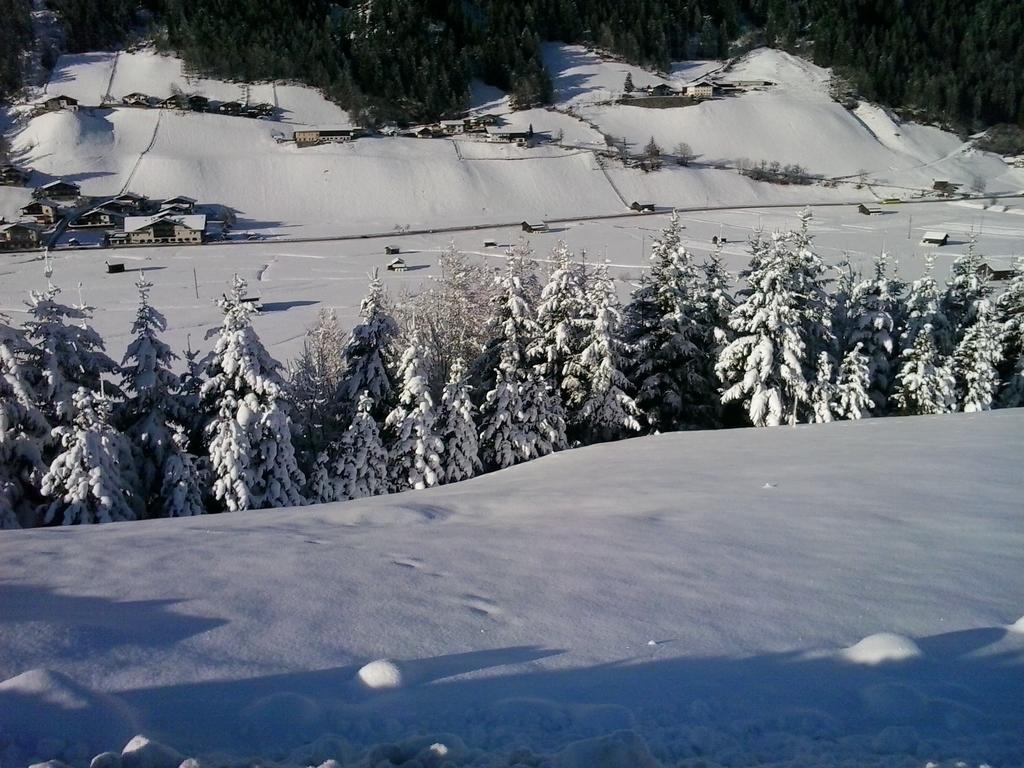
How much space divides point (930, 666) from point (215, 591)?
205 inches

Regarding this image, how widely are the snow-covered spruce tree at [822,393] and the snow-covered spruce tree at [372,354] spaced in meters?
13.6

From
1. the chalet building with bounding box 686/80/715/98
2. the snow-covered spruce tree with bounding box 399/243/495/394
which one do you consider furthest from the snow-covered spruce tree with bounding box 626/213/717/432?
the chalet building with bounding box 686/80/715/98

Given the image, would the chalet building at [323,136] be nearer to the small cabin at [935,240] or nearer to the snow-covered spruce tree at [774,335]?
the small cabin at [935,240]

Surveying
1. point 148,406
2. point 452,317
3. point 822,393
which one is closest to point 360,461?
point 148,406

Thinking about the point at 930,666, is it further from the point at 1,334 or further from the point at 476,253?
the point at 476,253

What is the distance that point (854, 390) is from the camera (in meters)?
22.5

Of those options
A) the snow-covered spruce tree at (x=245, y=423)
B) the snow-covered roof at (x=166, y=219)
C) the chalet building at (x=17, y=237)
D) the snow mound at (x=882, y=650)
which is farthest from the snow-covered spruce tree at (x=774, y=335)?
the chalet building at (x=17, y=237)

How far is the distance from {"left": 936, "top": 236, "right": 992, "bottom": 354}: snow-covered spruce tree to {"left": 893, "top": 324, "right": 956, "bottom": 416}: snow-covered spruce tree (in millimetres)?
4645

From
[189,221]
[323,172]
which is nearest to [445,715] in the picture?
[189,221]

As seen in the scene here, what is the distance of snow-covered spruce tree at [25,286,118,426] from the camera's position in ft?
47.9

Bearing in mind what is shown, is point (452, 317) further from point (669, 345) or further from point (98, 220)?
point (98, 220)

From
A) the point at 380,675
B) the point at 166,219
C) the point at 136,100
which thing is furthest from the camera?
the point at 136,100

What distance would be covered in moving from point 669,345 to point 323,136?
92220mm

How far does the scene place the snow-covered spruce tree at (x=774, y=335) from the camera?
67.1 ft
